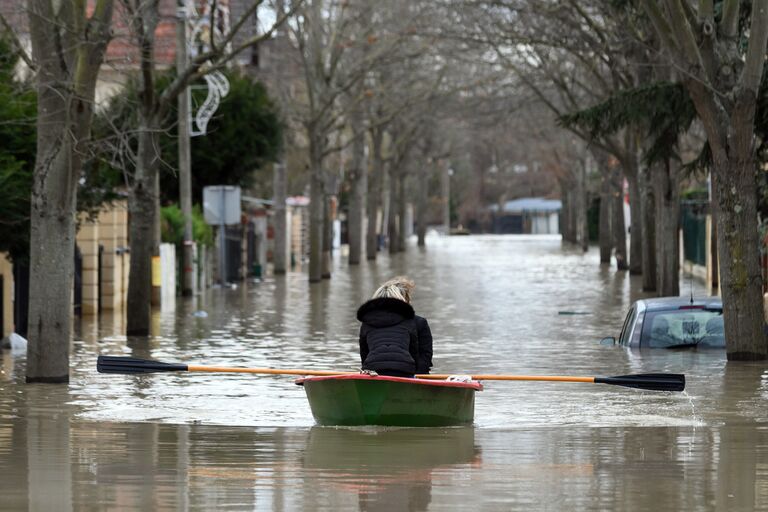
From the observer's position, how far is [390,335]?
1341 cm

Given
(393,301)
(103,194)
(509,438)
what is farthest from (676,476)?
(103,194)

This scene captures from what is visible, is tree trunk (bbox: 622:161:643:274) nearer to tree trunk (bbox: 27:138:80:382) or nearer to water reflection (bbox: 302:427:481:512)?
tree trunk (bbox: 27:138:80:382)

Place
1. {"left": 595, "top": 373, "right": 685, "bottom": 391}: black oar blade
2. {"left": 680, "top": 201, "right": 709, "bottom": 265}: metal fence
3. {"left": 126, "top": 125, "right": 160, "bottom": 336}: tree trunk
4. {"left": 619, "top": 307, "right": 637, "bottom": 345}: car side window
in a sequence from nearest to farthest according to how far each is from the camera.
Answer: {"left": 595, "top": 373, "right": 685, "bottom": 391}: black oar blade
{"left": 619, "top": 307, "right": 637, "bottom": 345}: car side window
{"left": 126, "top": 125, "right": 160, "bottom": 336}: tree trunk
{"left": 680, "top": 201, "right": 709, "bottom": 265}: metal fence

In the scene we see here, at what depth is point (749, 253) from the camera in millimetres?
19125

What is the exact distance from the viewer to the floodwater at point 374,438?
10.2 metres

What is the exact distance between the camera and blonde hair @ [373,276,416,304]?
13516 mm

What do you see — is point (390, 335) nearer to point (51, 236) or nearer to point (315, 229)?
point (51, 236)

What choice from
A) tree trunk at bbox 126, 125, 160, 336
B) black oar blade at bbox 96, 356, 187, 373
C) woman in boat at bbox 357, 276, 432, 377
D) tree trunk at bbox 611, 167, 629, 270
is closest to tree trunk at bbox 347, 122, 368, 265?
tree trunk at bbox 611, 167, 629, 270

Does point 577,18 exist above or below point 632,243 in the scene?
above

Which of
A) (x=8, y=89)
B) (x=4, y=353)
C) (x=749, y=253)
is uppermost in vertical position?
(x=8, y=89)

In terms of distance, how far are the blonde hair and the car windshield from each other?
6.91 m

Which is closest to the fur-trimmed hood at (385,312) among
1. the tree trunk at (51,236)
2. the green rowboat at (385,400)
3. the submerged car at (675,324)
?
the green rowboat at (385,400)

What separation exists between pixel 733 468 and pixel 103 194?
692 inches

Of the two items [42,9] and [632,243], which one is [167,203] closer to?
[632,243]
